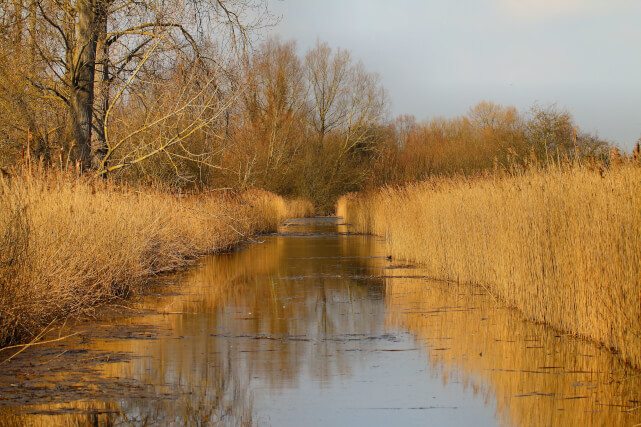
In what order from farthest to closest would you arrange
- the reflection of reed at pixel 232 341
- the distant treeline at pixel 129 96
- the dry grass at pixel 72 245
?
the distant treeline at pixel 129 96
the dry grass at pixel 72 245
the reflection of reed at pixel 232 341

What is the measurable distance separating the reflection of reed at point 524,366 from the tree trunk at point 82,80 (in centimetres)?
805

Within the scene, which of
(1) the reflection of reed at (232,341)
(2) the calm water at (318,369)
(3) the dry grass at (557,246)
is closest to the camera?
(2) the calm water at (318,369)

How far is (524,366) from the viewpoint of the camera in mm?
6051

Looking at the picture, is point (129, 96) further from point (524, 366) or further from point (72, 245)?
point (524, 366)

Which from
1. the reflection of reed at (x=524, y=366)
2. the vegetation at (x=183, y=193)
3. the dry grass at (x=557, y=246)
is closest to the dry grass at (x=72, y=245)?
the vegetation at (x=183, y=193)

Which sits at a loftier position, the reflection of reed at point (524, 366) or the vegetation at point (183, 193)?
the vegetation at point (183, 193)

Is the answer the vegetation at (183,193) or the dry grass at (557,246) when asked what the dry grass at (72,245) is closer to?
the vegetation at (183,193)

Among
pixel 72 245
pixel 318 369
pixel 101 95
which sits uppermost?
pixel 101 95

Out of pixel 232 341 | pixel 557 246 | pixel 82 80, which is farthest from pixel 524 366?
pixel 82 80

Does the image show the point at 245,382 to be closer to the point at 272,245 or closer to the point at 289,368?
the point at 289,368

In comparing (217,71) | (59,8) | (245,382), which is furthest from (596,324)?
(59,8)

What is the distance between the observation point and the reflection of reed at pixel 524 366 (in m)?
4.82

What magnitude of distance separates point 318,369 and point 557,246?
3.19m

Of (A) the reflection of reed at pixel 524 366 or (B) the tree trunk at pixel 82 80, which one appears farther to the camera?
(B) the tree trunk at pixel 82 80
